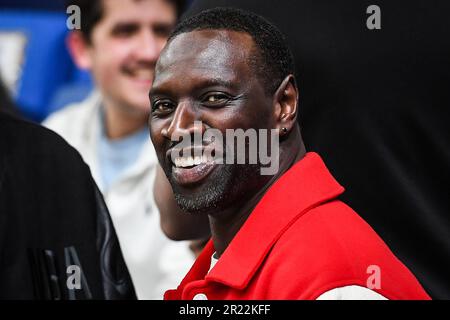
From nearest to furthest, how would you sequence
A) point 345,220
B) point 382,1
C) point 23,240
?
point 345,220 < point 23,240 < point 382,1

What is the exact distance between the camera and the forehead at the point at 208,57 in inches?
50.1

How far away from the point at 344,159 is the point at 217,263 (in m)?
0.39

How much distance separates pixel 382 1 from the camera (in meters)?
1.56

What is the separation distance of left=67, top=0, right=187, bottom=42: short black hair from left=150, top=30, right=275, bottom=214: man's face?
1.56 meters

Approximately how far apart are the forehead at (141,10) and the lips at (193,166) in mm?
1542

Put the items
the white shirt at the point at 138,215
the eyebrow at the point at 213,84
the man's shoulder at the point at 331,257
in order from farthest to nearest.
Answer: the white shirt at the point at 138,215, the eyebrow at the point at 213,84, the man's shoulder at the point at 331,257

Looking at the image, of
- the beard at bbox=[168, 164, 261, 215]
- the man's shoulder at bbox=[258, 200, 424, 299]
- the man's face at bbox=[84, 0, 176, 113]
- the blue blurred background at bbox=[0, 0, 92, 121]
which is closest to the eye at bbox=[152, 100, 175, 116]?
the beard at bbox=[168, 164, 261, 215]

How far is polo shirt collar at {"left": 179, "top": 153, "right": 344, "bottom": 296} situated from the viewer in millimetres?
1244

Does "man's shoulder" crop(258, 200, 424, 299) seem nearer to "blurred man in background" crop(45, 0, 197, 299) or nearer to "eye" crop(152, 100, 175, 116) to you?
"eye" crop(152, 100, 175, 116)

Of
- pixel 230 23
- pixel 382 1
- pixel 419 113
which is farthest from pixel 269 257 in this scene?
pixel 382 1

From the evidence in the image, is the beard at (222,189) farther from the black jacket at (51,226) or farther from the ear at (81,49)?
the ear at (81,49)

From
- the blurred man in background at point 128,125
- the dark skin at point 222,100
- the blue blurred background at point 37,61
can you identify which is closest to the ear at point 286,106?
the dark skin at point 222,100
